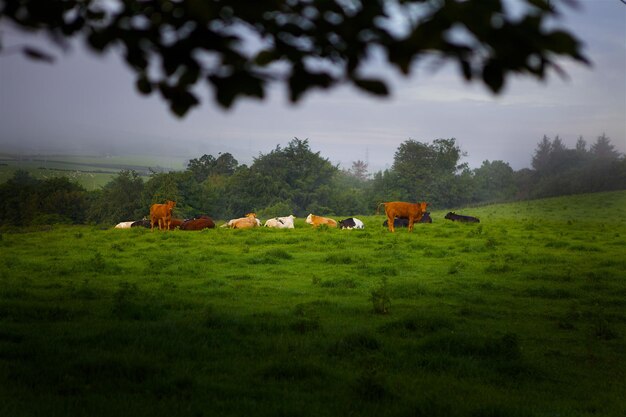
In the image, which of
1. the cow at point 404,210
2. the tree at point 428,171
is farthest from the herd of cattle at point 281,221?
the tree at point 428,171

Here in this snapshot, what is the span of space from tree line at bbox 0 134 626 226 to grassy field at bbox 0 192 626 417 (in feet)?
104

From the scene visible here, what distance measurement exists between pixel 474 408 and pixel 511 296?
7.15 meters

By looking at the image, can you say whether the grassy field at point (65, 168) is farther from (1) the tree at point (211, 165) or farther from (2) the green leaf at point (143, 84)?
(2) the green leaf at point (143, 84)

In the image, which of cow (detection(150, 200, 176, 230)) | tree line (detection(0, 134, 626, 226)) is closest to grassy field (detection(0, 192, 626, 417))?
cow (detection(150, 200, 176, 230))

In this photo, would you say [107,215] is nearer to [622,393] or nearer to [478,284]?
[478,284]

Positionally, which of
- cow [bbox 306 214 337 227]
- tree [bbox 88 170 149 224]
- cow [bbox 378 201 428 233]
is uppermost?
cow [bbox 378 201 428 233]

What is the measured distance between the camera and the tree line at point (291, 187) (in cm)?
4809

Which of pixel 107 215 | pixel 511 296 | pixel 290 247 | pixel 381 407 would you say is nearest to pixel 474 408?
pixel 381 407

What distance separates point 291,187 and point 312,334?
67.7 metres

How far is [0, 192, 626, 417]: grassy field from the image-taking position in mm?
5969

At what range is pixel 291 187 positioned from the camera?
76.1 meters

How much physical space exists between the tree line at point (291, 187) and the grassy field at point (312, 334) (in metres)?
31.6

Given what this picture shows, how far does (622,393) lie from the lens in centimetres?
683

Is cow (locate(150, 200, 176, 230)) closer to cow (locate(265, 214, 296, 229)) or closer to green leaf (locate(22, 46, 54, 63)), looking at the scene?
cow (locate(265, 214, 296, 229))
